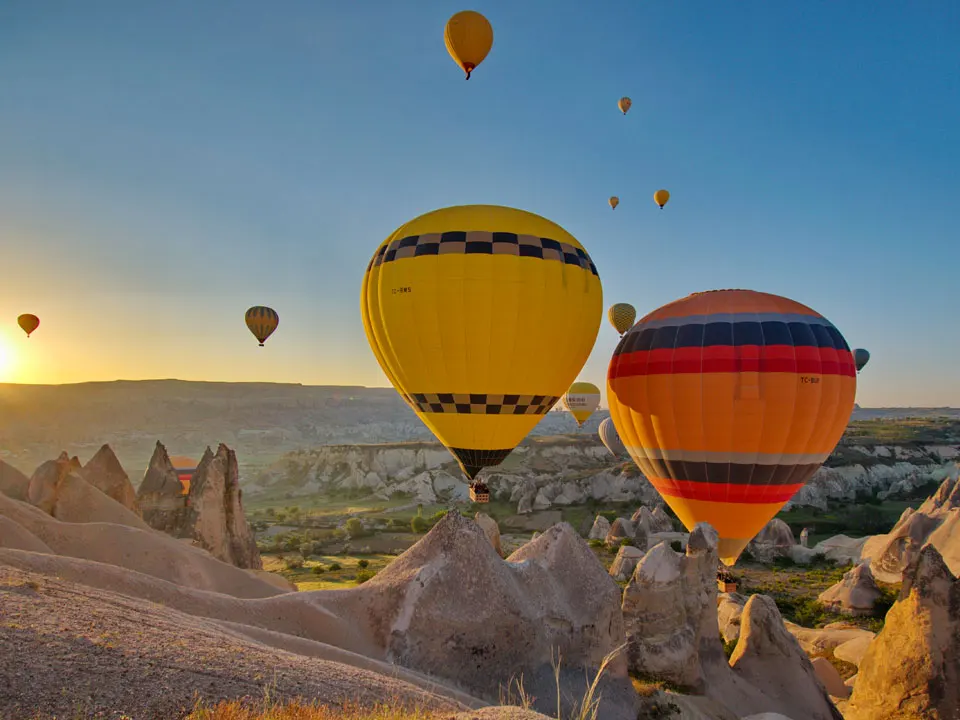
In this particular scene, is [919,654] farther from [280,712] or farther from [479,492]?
[280,712]

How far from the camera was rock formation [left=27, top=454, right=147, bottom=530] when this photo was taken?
68.8 ft

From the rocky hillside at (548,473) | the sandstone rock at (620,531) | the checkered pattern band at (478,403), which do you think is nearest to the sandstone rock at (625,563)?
the sandstone rock at (620,531)

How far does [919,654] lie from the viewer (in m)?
14.5

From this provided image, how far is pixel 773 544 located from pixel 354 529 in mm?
34244

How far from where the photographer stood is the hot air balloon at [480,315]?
18.3m

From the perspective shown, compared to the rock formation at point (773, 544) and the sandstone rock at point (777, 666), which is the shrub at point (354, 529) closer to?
the rock formation at point (773, 544)

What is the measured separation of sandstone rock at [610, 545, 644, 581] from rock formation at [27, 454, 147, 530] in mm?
24311

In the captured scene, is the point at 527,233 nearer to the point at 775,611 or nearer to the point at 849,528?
the point at 775,611

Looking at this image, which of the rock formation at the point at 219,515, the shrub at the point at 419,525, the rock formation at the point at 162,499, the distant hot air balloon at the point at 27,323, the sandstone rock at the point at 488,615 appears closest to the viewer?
the sandstone rock at the point at 488,615

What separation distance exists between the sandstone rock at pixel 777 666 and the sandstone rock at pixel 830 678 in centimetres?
392

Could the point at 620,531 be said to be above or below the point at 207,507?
below

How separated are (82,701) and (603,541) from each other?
155 feet

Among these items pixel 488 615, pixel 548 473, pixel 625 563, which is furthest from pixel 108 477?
pixel 548 473

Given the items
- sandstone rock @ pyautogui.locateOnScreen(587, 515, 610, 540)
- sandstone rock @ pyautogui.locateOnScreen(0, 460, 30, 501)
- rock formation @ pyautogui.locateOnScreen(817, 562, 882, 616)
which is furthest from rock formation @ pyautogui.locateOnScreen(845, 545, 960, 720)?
sandstone rock @ pyautogui.locateOnScreen(587, 515, 610, 540)
